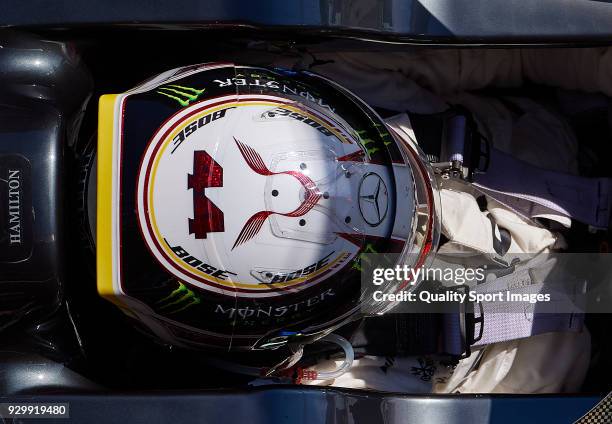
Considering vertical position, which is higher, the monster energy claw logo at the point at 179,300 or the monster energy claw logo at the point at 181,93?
the monster energy claw logo at the point at 181,93

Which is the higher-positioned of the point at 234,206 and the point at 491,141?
the point at 491,141

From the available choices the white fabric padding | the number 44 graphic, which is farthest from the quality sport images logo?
the white fabric padding

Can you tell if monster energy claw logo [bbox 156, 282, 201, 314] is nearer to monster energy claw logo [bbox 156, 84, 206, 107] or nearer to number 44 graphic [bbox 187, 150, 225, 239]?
number 44 graphic [bbox 187, 150, 225, 239]

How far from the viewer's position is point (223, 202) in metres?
0.92

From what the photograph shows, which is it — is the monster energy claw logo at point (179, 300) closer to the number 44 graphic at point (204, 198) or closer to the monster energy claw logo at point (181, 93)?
the number 44 graphic at point (204, 198)

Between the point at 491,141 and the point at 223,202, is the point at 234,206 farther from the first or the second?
the point at 491,141

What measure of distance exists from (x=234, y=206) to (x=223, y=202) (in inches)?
0.6

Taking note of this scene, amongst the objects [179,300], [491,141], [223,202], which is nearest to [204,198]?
[223,202]

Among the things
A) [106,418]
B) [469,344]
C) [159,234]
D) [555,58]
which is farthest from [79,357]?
[555,58]

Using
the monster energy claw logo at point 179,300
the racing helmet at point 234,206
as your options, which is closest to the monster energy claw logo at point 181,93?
the racing helmet at point 234,206

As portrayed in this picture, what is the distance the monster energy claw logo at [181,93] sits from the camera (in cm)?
96

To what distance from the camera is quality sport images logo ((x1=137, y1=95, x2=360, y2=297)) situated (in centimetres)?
92

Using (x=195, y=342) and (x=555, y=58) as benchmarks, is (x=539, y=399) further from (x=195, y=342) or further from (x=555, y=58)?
(x=555, y=58)

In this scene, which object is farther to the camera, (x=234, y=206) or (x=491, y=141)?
(x=491, y=141)
